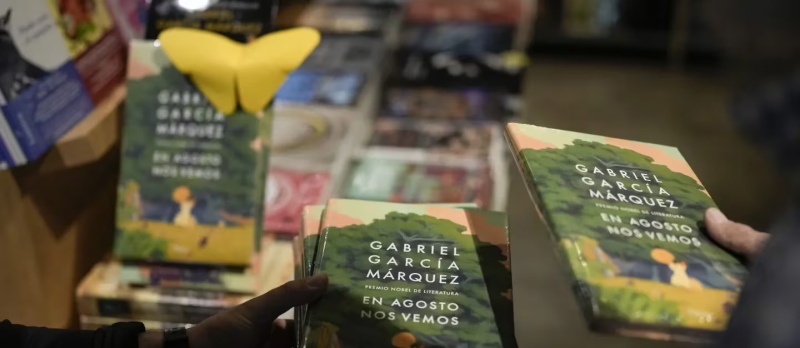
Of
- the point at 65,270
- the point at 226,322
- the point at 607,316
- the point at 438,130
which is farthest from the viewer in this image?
the point at 438,130

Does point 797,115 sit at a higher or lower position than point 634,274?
higher

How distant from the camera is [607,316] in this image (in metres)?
0.61

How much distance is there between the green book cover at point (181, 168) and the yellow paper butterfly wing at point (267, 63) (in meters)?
0.03

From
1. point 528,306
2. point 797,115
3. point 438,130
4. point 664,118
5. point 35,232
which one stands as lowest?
point 528,306

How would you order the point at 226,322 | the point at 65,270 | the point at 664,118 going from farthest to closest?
the point at 664,118 → the point at 65,270 → the point at 226,322

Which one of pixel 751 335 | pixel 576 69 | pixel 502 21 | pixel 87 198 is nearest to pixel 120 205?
pixel 87 198

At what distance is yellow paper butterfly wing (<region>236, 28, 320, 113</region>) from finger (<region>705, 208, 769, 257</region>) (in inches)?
28.4

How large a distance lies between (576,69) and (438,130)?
2.02m

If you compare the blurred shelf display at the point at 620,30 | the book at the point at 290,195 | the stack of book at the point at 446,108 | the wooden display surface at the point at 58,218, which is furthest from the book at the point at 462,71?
the blurred shelf display at the point at 620,30

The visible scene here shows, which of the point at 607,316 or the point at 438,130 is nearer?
the point at 607,316

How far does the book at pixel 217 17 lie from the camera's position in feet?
4.19

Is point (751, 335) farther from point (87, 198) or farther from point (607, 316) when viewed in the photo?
point (87, 198)

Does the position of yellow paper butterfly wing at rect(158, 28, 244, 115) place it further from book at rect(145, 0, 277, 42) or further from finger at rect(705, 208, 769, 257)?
finger at rect(705, 208, 769, 257)

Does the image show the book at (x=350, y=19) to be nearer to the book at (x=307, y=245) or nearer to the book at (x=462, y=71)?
the book at (x=462, y=71)
